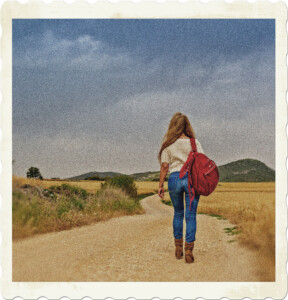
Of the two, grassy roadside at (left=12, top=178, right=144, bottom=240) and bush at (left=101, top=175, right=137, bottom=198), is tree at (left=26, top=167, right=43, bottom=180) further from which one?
bush at (left=101, top=175, right=137, bottom=198)

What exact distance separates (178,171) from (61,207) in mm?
3657

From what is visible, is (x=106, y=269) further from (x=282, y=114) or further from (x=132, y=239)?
(x=282, y=114)

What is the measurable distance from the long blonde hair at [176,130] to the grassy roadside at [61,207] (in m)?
2.24

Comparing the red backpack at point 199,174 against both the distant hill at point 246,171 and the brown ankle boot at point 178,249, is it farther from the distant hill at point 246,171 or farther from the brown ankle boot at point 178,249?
the brown ankle boot at point 178,249

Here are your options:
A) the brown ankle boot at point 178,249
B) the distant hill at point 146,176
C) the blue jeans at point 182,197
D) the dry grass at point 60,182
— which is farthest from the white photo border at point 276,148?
the distant hill at point 146,176

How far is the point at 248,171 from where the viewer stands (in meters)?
6.73

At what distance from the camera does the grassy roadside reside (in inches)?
277

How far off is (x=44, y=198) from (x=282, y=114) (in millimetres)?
4623

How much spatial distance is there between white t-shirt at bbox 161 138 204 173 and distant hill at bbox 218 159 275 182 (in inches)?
29.8

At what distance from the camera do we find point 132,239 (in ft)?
24.8

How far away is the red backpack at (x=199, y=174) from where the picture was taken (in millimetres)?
6023

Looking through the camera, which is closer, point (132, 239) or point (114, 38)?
point (114, 38)

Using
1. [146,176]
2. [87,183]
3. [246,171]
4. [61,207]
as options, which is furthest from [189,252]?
[61,207]
